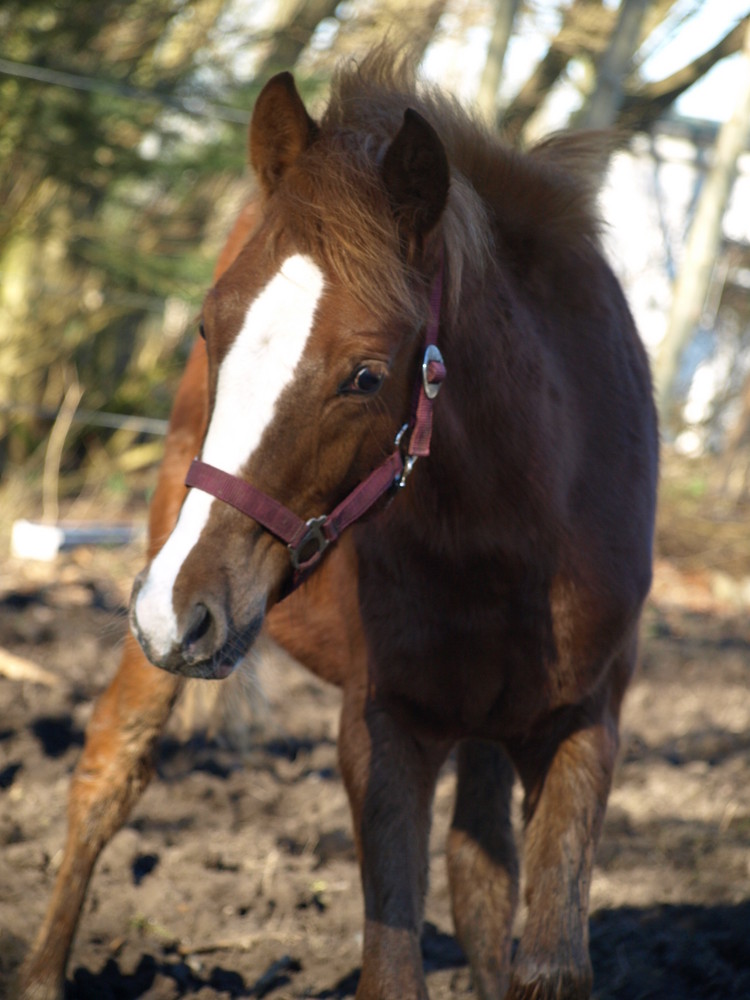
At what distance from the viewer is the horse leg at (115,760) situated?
306 centimetres

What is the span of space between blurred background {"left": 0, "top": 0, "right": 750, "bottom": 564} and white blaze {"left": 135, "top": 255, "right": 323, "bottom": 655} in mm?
4701

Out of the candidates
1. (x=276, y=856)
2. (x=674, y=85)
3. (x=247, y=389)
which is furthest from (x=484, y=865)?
(x=674, y=85)

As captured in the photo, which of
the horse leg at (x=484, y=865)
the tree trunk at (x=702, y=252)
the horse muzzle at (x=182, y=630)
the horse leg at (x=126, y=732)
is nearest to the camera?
the horse muzzle at (x=182, y=630)

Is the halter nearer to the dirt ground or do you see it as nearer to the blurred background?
the dirt ground

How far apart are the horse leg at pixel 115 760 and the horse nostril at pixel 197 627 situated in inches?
53.3

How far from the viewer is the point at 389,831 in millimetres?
2303

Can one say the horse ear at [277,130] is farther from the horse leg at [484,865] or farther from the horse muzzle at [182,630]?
the horse leg at [484,865]

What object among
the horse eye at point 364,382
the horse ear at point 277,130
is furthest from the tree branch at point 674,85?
the horse eye at point 364,382

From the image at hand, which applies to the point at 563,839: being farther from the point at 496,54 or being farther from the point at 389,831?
the point at 496,54

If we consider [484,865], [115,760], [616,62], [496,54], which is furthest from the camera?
[496,54]

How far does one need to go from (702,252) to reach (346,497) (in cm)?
699

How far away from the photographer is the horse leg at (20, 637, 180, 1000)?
3.06 meters

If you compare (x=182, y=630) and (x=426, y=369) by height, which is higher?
(x=426, y=369)

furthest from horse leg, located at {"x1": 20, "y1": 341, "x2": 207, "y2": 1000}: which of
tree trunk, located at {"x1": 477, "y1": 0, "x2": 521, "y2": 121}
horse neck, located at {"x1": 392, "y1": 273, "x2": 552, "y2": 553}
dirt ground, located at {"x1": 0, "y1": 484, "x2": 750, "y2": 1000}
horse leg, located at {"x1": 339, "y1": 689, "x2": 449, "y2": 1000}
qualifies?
tree trunk, located at {"x1": 477, "y1": 0, "x2": 521, "y2": 121}
